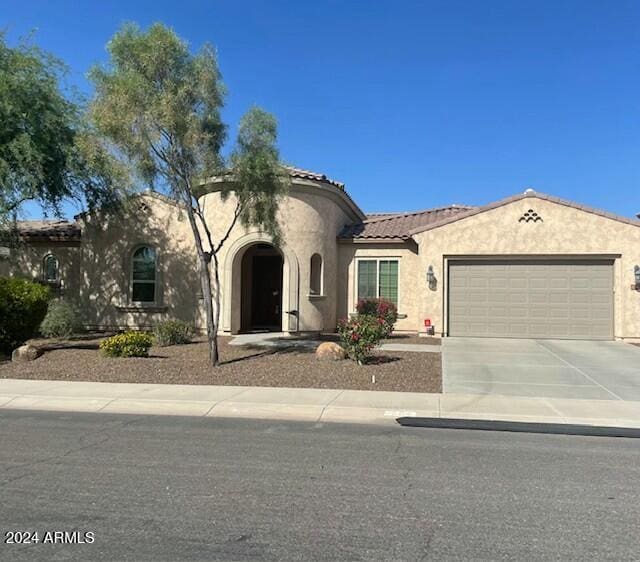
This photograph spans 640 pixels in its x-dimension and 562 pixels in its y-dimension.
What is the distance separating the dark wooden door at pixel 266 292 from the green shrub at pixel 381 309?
3646mm

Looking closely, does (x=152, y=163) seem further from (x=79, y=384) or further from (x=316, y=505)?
(x=316, y=505)

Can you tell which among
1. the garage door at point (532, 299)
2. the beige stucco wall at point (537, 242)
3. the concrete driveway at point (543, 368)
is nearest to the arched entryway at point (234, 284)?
the beige stucco wall at point (537, 242)

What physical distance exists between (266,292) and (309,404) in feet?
41.6

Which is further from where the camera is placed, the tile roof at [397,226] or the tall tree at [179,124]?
the tile roof at [397,226]

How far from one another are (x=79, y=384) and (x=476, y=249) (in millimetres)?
12549

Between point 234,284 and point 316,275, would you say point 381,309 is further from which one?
point 234,284

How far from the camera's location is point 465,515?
466 cm

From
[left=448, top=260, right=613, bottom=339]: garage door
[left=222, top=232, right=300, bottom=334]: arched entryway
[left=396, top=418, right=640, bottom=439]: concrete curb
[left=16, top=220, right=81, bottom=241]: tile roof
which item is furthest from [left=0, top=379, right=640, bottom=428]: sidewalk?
[left=16, top=220, right=81, bottom=241]: tile roof

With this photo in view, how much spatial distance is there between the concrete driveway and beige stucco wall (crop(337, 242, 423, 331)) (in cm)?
234

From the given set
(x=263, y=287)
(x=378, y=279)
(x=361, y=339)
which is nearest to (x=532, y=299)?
(x=378, y=279)

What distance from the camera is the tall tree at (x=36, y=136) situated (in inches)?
635

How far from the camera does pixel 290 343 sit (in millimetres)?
16906

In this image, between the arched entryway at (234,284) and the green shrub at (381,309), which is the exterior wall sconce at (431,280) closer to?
the green shrub at (381,309)

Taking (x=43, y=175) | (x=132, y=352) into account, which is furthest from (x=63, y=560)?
(x=43, y=175)
